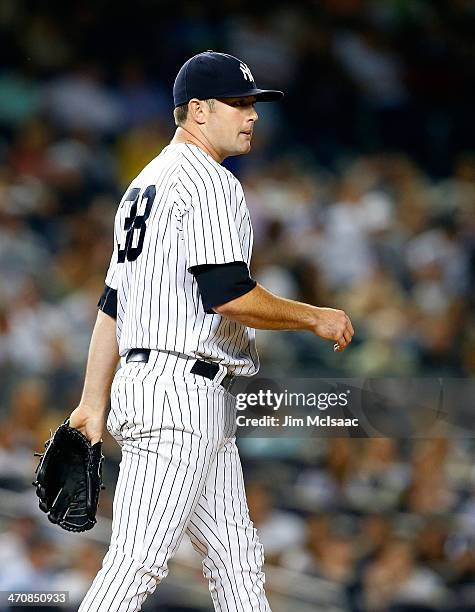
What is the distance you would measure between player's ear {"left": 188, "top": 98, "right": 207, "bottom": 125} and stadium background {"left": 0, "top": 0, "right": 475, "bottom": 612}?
1.47 metres

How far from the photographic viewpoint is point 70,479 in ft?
8.46

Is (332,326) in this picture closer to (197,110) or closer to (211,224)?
(211,224)

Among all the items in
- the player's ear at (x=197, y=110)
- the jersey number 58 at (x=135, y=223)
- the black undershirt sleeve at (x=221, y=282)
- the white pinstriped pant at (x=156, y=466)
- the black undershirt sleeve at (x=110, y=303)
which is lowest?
the white pinstriped pant at (x=156, y=466)

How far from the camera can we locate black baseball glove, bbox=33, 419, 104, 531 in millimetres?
2529

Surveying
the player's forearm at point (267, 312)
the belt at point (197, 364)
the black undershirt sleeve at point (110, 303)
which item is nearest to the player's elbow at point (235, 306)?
the player's forearm at point (267, 312)

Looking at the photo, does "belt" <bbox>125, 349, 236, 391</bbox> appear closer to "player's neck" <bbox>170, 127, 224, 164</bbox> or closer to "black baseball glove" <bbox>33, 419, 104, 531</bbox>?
"black baseball glove" <bbox>33, 419, 104, 531</bbox>

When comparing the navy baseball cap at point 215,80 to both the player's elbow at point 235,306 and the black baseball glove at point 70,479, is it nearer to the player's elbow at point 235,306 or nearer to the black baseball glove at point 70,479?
the player's elbow at point 235,306

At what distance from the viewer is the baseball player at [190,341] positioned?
226 cm

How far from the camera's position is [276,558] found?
383 cm

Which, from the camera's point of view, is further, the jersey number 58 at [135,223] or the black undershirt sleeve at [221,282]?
the jersey number 58 at [135,223]

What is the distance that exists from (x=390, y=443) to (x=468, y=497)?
336mm

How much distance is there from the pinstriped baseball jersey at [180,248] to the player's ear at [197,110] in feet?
0.25

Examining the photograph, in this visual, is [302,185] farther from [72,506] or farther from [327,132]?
[72,506]

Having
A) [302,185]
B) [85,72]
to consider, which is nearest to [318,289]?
[302,185]
